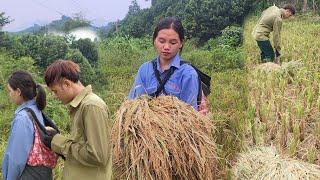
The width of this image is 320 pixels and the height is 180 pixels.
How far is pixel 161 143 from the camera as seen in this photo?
8.08ft

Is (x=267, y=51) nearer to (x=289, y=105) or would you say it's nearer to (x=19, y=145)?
(x=289, y=105)

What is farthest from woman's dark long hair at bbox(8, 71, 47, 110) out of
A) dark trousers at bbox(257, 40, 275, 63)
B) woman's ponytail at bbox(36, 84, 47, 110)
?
dark trousers at bbox(257, 40, 275, 63)

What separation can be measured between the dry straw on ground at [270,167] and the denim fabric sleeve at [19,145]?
1.72 meters

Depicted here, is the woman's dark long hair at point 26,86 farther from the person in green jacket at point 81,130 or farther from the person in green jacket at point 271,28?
the person in green jacket at point 271,28

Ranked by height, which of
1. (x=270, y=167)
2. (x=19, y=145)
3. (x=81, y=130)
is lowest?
(x=270, y=167)

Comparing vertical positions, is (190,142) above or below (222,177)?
above

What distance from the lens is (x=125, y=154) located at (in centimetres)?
249

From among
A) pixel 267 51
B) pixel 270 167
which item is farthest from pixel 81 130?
pixel 267 51

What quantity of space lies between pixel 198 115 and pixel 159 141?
30 centimetres

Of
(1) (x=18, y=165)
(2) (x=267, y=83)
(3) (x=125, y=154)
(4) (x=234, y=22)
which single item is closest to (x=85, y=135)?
(3) (x=125, y=154)

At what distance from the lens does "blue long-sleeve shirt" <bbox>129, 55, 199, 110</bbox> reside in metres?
2.67

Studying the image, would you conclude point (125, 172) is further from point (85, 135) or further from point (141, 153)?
point (85, 135)

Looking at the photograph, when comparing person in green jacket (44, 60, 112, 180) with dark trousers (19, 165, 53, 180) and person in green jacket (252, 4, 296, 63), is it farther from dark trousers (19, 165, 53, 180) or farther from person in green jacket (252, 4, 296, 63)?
person in green jacket (252, 4, 296, 63)

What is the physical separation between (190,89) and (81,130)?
0.72 meters
